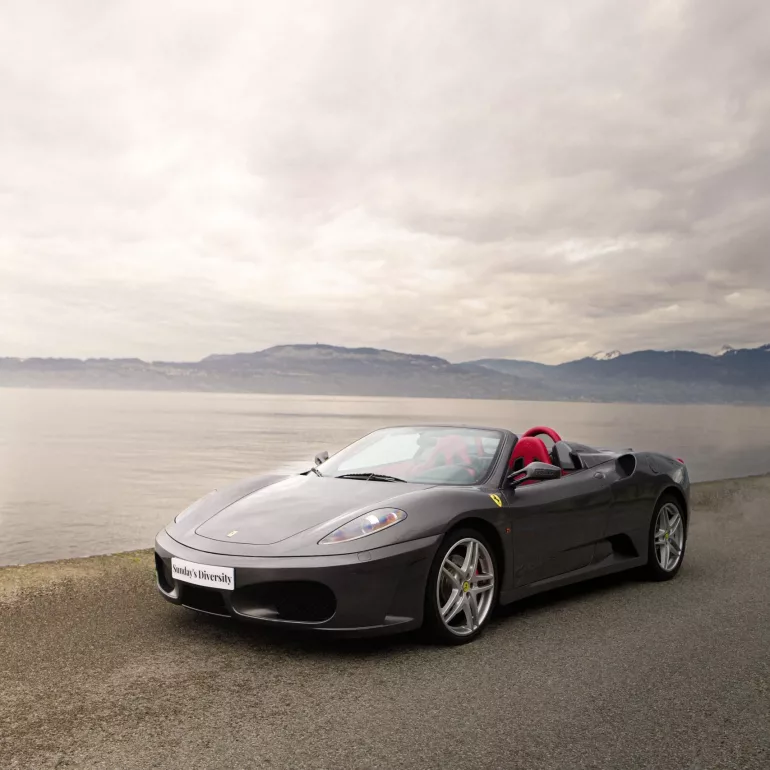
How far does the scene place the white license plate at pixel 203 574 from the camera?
429cm

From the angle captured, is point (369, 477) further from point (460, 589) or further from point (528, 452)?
point (528, 452)

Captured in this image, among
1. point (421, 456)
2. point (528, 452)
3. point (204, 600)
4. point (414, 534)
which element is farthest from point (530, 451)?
point (204, 600)

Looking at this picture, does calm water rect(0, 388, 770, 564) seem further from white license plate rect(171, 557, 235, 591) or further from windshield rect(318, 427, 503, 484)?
white license plate rect(171, 557, 235, 591)

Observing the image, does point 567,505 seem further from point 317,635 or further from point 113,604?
point 113,604

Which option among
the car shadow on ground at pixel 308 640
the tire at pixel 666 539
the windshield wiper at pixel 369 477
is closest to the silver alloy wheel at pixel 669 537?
the tire at pixel 666 539

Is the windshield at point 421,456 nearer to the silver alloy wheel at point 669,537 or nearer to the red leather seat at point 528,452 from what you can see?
the red leather seat at point 528,452

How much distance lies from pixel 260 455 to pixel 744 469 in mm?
20013

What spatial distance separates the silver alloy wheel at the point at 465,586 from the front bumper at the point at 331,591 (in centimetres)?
26

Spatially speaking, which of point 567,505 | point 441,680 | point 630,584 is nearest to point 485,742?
point 441,680

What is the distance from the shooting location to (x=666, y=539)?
6.65 m

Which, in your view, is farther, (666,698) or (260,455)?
(260,455)

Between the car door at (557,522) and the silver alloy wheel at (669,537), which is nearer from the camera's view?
the car door at (557,522)

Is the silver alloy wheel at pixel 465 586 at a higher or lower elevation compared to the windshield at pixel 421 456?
lower

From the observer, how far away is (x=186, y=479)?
25000 millimetres
